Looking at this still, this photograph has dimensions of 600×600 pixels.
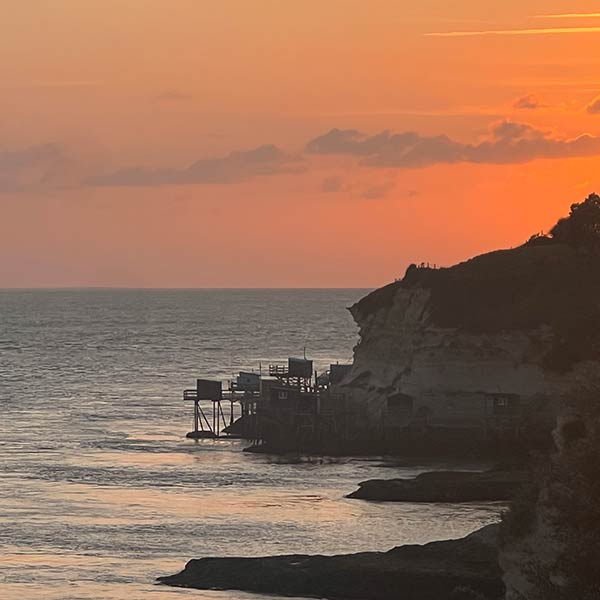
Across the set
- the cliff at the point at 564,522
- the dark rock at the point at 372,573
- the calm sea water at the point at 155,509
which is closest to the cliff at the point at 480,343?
the calm sea water at the point at 155,509

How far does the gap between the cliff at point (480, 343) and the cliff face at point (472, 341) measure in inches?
2.6

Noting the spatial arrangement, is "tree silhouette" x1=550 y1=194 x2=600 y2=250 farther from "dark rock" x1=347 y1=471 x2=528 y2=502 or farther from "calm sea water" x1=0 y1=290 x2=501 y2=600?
"dark rock" x1=347 y1=471 x2=528 y2=502

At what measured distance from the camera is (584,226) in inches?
4737

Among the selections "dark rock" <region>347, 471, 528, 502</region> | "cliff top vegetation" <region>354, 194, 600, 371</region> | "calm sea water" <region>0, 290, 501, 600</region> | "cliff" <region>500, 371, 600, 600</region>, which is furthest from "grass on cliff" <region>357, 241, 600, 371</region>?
"cliff" <region>500, 371, 600, 600</region>

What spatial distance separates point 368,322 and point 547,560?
7045cm

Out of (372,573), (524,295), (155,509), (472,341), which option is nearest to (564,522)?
(372,573)

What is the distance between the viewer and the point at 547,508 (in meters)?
45.4

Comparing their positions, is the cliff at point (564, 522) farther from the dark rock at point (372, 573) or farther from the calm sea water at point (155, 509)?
the calm sea water at point (155, 509)

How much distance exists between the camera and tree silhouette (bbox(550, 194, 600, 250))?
119 meters

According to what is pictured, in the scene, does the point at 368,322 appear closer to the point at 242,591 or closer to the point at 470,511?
the point at 470,511

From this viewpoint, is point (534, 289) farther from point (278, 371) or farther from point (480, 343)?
point (278, 371)

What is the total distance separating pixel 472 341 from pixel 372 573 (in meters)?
46.4

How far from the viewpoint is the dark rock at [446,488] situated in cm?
7925

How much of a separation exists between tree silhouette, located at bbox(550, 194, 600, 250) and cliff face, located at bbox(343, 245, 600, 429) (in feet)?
6.15
